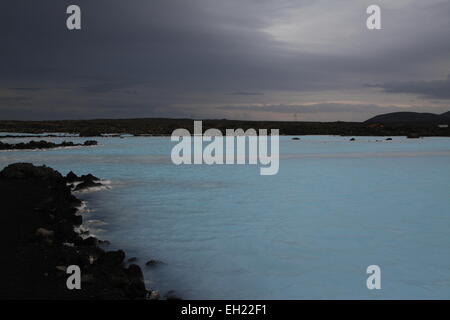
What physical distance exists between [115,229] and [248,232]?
341 cm

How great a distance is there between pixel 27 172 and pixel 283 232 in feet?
38.9

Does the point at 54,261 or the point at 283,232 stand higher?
the point at 54,261

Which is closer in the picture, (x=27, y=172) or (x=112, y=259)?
(x=112, y=259)

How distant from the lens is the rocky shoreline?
6.21 meters

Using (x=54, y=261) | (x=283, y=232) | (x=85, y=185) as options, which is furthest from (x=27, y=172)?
(x=54, y=261)

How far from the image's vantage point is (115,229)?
36.4 ft

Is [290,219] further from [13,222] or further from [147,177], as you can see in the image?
[147,177]

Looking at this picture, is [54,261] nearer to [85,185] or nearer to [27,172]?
[85,185]

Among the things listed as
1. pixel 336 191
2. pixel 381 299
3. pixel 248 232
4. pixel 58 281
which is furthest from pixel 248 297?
pixel 336 191

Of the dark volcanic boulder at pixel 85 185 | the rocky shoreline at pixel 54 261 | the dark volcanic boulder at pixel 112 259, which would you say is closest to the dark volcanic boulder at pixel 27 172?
the dark volcanic boulder at pixel 85 185

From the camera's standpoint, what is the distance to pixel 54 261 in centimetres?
714

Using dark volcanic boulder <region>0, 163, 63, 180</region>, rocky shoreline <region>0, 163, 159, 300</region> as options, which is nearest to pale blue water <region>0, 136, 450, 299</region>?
rocky shoreline <region>0, 163, 159, 300</region>

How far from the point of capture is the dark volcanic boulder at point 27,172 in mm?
17230

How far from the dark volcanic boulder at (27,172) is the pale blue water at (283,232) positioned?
2.69 metres
